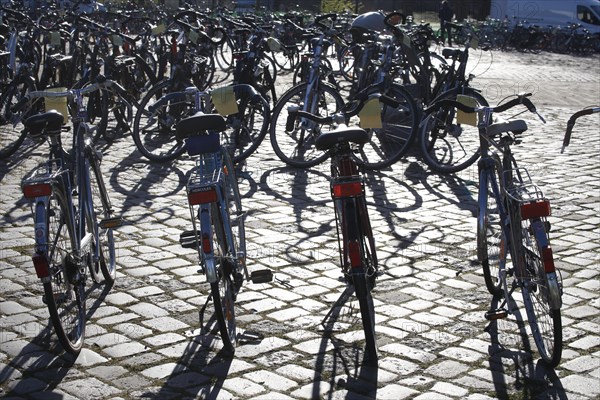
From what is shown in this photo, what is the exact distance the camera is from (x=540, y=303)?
505 centimetres

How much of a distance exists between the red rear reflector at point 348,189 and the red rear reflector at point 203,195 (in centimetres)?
63

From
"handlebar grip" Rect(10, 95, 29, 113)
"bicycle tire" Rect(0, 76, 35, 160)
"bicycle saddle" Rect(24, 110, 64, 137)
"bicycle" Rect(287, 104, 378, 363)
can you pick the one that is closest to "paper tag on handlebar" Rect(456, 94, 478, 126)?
"bicycle" Rect(287, 104, 378, 363)

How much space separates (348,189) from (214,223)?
27.5 inches

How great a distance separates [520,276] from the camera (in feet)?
17.0

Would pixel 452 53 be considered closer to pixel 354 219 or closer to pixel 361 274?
pixel 354 219

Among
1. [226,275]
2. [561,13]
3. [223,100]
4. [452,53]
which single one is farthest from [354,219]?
[561,13]

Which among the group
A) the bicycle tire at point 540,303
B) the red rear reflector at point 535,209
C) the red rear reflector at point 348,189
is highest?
the red rear reflector at point 348,189

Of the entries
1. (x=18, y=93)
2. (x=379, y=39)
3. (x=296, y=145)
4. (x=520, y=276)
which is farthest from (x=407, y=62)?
(x=520, y=276)

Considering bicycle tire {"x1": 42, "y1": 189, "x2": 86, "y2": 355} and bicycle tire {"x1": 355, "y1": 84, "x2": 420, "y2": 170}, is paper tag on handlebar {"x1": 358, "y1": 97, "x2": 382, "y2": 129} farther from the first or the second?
bicycle tire {"x1": 355, "y1": 84, "x2": 420, "y2": 170}

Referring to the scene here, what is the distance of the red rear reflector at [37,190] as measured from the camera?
4945mm

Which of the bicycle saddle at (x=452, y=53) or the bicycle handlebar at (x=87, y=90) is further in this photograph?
the bicycle saddle at (x=452, y=53)

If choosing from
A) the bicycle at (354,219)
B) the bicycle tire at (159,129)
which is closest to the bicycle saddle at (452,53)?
the bicycle tire at (159,129)

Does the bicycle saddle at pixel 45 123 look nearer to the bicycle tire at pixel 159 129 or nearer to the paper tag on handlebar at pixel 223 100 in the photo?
the paper tag on handlebar at pixel 223 100

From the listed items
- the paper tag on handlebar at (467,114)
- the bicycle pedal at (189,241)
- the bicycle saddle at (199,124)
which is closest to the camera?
the bicycle saddle at (199,124)
